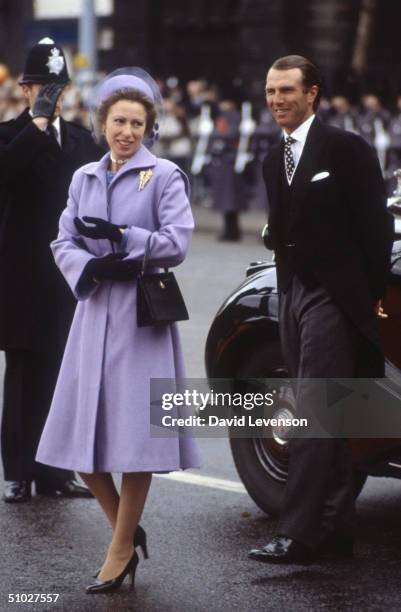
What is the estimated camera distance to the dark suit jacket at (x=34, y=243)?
7137mm

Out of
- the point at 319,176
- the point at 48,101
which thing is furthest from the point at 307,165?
the point at 48,101

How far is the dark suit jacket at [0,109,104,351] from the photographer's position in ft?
23.4

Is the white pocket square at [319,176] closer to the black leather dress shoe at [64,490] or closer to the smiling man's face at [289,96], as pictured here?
the smiling man's face at [289,96]

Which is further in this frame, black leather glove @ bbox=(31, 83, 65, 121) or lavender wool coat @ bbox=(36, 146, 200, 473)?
black leather glove @ bbox=(31, 83, 65, 121)

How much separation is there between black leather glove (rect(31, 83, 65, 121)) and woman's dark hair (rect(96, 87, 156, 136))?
1172mm

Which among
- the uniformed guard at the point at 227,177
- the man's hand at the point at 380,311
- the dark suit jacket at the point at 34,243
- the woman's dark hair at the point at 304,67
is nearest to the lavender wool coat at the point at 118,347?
the woman's dark hair at the point at 304,67

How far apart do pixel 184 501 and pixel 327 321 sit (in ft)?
5.44

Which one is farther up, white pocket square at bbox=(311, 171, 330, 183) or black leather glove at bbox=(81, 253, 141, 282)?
white pocket square at bbox=(311, 171, 330, 183)

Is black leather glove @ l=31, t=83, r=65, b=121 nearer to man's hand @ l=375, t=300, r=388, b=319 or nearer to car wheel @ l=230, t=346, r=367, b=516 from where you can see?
car wheel @ l=230, t=346, r=367, b=516

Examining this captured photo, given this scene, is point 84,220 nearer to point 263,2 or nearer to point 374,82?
point 374,82

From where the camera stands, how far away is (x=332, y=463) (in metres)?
5.82

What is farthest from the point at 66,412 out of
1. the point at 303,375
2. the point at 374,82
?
the point at 374,82

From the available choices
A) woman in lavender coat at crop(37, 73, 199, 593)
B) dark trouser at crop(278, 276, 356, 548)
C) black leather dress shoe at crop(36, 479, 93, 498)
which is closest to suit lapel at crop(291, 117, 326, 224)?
dark trouser at crop(278, 276, 356, 548)

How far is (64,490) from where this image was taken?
23.7ft
